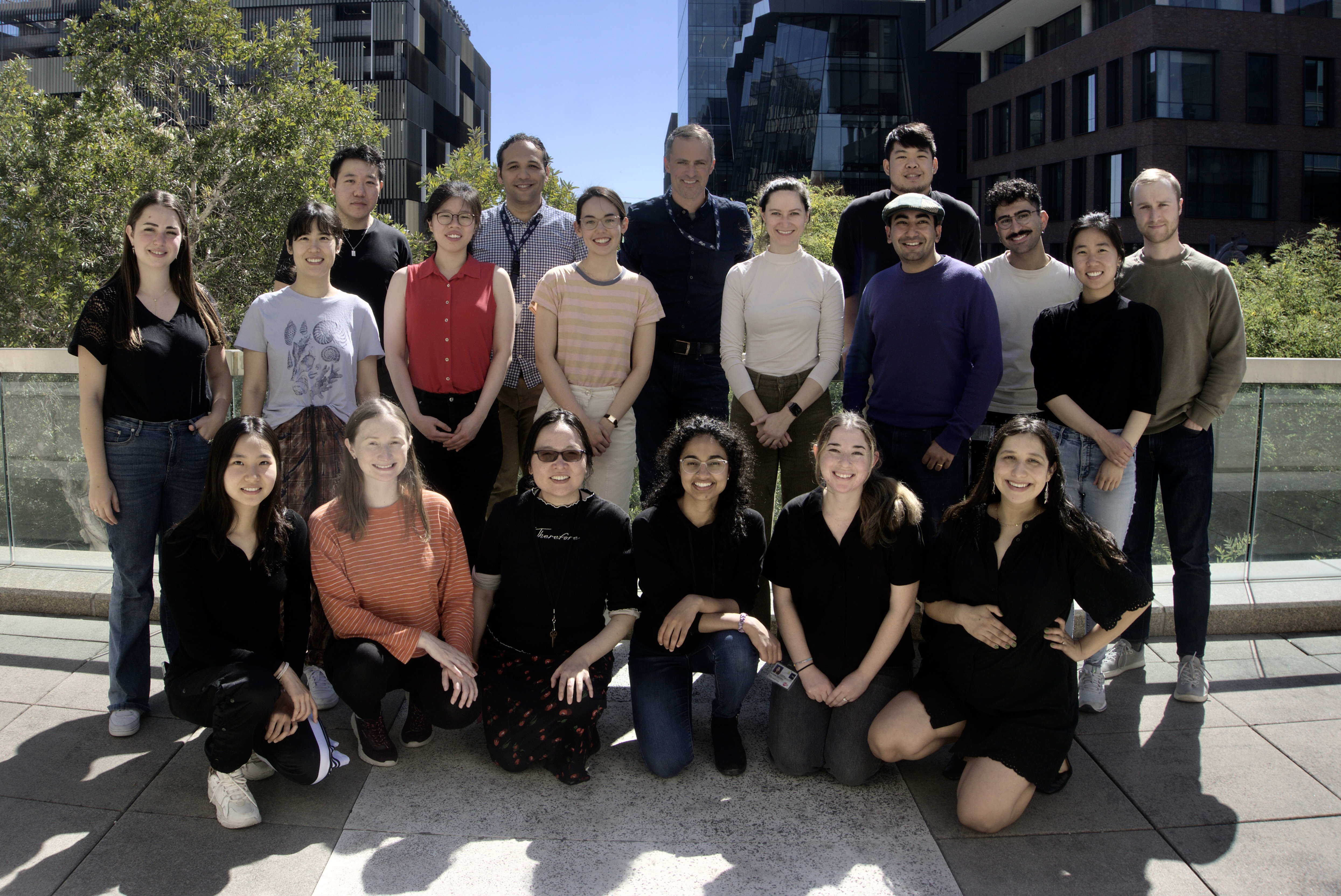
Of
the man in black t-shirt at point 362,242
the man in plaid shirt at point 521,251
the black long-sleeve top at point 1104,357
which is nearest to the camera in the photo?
the black long-sleeve top at point 1104,357

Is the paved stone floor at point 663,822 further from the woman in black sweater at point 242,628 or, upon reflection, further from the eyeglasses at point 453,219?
the eyeglasses at point 453,219

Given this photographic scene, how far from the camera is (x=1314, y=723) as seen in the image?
3697mm

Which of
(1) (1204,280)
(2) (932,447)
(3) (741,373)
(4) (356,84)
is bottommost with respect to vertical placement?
(2) (932,447)

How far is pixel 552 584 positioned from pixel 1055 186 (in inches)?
1695

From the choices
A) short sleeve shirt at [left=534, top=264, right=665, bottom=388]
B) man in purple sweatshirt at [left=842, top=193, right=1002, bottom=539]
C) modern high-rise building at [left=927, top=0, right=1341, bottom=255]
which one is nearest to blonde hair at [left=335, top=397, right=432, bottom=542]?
short sleeve shirt at [left=534, top=264, right=665, bottom=388]

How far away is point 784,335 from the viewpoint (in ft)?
13.9

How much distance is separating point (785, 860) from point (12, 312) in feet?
57.5

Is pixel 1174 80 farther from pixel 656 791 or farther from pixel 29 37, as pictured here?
pixel 29 37

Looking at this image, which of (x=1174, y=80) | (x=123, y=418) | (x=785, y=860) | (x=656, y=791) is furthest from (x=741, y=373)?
(x=1174, y=80)

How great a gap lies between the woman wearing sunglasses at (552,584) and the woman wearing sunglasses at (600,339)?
0.62 m

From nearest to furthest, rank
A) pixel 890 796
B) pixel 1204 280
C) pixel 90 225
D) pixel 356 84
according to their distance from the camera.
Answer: pixel 890 796, pixel 1204 280, pixel 90 225, pixel 356 84

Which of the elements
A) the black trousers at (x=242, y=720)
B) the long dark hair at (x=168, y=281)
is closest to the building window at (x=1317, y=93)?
the long dark hair at (x=168, y=281)

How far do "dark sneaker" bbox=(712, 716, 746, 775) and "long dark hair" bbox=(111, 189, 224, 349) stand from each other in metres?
2.50

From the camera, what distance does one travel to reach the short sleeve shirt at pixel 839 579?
338 centimetres
